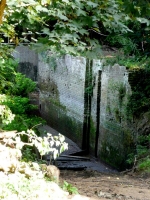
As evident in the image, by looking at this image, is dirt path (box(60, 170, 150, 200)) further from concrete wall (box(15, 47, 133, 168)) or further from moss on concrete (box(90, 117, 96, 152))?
moss on concrete (box(90, 117, 96, 152))

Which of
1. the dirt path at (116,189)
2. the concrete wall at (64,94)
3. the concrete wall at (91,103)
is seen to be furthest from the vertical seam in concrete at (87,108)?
the dirt path at (116,189)

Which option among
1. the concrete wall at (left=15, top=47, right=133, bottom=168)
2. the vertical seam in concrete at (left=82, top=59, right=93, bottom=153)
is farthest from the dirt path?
the vertical seam in concrete at (left=82, top=59, right=93, bottom=153)

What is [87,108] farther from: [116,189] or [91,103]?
[116,189]

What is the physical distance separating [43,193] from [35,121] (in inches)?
268

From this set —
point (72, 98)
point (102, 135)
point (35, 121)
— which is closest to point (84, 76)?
point (72, 98)

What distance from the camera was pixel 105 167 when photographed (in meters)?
11.6

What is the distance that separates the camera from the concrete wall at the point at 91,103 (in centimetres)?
1125

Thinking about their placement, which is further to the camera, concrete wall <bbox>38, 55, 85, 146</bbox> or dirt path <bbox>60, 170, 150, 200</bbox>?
concrete wall <bbox>38, 55, 85, 146</bbox>

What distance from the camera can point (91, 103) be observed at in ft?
43.6

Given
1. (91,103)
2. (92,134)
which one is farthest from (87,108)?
(92,134)

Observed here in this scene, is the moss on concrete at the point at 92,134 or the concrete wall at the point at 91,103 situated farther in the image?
the moss on concrete at the point at 92,134

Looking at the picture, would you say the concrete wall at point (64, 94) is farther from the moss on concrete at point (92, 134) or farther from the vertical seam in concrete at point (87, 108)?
the moss on concrete at point (92, 134)

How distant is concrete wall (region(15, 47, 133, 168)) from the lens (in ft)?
36.9

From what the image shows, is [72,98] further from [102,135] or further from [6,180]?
[6,180]
